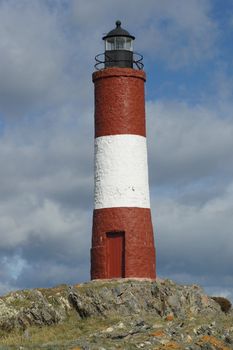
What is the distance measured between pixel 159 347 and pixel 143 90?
15.5 m

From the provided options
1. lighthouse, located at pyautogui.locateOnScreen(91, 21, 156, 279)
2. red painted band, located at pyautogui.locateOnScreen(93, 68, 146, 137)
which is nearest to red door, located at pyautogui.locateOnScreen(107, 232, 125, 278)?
lighthouse, located at pyautogui.locateOnScreen(91, 21, 156, 279)

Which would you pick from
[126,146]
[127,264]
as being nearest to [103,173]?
[126,146]

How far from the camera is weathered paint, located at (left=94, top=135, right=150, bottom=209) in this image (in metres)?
37.7

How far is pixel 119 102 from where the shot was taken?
38094 mm

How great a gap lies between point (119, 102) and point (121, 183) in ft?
11.3

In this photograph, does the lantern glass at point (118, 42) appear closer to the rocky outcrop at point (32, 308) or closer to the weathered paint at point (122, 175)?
the weathered paint at point (122, 175)

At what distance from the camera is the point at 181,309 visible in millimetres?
36469

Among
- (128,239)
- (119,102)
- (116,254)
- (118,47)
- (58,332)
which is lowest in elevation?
(58,332)

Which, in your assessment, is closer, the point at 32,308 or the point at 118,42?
the point at 32,308

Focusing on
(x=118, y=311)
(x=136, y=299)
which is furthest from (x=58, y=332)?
(x=136, y=299)

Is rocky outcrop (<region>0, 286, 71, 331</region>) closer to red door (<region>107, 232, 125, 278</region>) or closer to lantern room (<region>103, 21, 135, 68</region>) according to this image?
red door (<region>107, 232, 125, 278</region>)

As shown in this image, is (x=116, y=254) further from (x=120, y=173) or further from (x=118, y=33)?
(x=118, y=33)

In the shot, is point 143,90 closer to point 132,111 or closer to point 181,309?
point 132,111

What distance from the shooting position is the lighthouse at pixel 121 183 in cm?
3778
